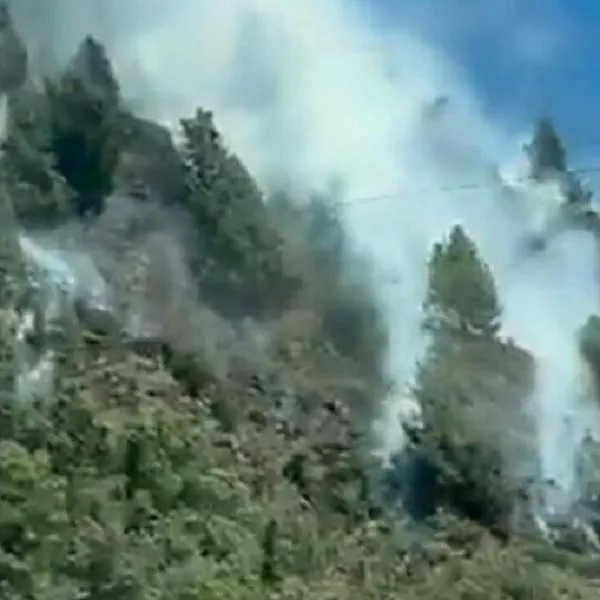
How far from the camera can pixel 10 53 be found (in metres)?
10.2

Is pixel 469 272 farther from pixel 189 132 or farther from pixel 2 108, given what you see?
pixel 2 108

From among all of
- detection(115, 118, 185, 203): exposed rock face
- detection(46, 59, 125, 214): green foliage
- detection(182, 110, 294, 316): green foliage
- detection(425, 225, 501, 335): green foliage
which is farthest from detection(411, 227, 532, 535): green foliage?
detection(46, 59, 125, 214): green foliage

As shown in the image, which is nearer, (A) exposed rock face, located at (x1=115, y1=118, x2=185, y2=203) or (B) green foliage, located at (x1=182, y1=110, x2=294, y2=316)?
(B) green foliage, located at (x1=182, y1=110, x2=294, y2=316)

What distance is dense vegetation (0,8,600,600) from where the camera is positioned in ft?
19.0

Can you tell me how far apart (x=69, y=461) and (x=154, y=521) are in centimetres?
50

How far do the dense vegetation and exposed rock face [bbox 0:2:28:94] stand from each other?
1.20 ft


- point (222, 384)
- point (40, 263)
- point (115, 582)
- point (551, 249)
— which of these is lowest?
point (115, 582)

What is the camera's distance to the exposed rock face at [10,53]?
390 inches

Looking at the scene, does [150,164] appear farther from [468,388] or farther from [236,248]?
[468,388]

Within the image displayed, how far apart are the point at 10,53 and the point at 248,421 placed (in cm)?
331

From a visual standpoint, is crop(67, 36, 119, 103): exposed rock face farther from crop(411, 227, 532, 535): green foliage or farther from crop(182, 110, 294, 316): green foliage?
crop(411, 227, 532, 535): green foliage

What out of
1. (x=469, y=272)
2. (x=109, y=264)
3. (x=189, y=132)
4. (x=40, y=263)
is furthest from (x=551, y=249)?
(x=40, y=263)

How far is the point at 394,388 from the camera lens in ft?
30.5

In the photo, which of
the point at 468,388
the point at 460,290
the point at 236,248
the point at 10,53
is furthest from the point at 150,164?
the point at 468,388
